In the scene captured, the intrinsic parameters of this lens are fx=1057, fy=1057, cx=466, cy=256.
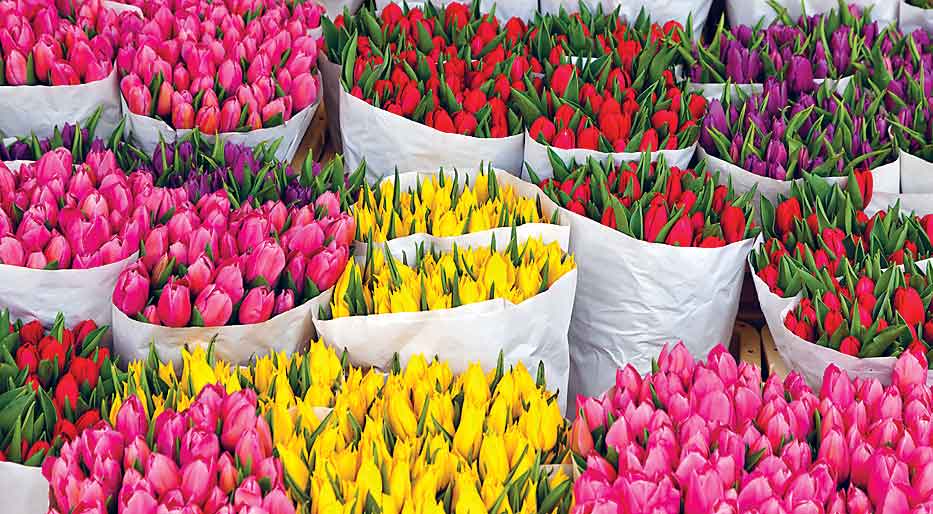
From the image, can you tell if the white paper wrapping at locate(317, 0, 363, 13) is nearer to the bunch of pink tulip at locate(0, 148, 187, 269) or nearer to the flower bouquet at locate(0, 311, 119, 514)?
the bunch of pink tulip at locate(0, 148, 187, 269)

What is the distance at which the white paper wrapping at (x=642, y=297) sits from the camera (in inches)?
70.4

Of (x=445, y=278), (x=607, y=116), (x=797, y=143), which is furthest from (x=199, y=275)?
(x=797, y=143)

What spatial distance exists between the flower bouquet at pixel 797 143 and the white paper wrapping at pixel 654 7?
0.47 metres

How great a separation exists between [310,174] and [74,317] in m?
0.48

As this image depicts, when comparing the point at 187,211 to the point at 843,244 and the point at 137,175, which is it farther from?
the point at 843,244

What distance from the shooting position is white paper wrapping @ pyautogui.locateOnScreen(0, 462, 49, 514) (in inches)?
53.1

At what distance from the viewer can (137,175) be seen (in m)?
1.85

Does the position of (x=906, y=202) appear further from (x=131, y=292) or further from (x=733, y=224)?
(x=131, y=292)

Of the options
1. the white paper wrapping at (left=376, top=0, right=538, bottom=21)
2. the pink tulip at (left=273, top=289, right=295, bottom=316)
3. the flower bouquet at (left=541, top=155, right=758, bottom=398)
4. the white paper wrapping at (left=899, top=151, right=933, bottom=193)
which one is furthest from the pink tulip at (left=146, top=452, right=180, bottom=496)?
the white paper wrapping at (left=376, top=0, right=538, bottom=21)

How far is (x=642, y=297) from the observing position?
1836 mm

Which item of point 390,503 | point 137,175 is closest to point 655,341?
point 390,503

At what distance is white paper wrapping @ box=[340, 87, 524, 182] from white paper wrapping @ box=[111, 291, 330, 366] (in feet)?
1.61

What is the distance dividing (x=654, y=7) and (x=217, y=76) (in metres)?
1.07

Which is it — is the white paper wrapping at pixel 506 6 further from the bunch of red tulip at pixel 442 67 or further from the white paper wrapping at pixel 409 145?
the white paper wrapping at pixel 409 145
